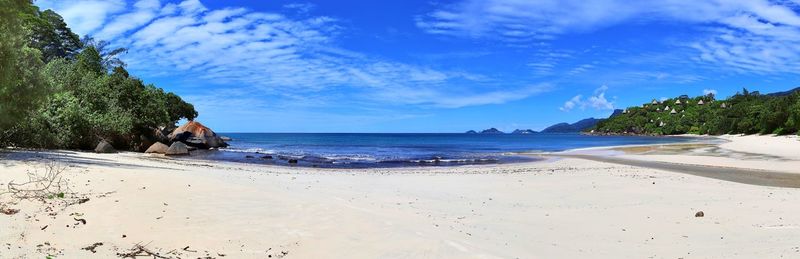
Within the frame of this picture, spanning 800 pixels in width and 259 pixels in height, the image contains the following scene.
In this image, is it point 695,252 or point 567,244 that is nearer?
point 695,252

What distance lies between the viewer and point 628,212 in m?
9.95

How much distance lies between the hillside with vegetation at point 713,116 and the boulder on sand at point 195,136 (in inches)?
3065

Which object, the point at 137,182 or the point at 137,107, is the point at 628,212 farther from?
the point at 137,107

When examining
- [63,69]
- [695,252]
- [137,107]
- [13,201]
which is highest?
[63,69]

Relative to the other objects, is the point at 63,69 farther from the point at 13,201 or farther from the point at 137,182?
the point at 13,201

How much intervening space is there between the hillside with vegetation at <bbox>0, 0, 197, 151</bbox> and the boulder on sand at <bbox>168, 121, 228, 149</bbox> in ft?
9.90

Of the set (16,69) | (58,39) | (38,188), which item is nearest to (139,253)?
(38,188)

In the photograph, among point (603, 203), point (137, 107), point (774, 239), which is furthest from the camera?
point (137, 107)

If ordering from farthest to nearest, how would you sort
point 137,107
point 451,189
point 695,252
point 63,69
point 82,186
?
point 137,107 < point 63,69 < point 451,189 < point 82,186 < point 695,252

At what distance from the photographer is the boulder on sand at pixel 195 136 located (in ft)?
144

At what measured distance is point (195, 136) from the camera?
4534 cm

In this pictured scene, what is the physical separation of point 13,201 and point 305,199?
4737 mm

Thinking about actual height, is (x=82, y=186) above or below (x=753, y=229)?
above

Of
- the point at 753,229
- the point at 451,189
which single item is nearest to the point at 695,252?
the point at 753,229
